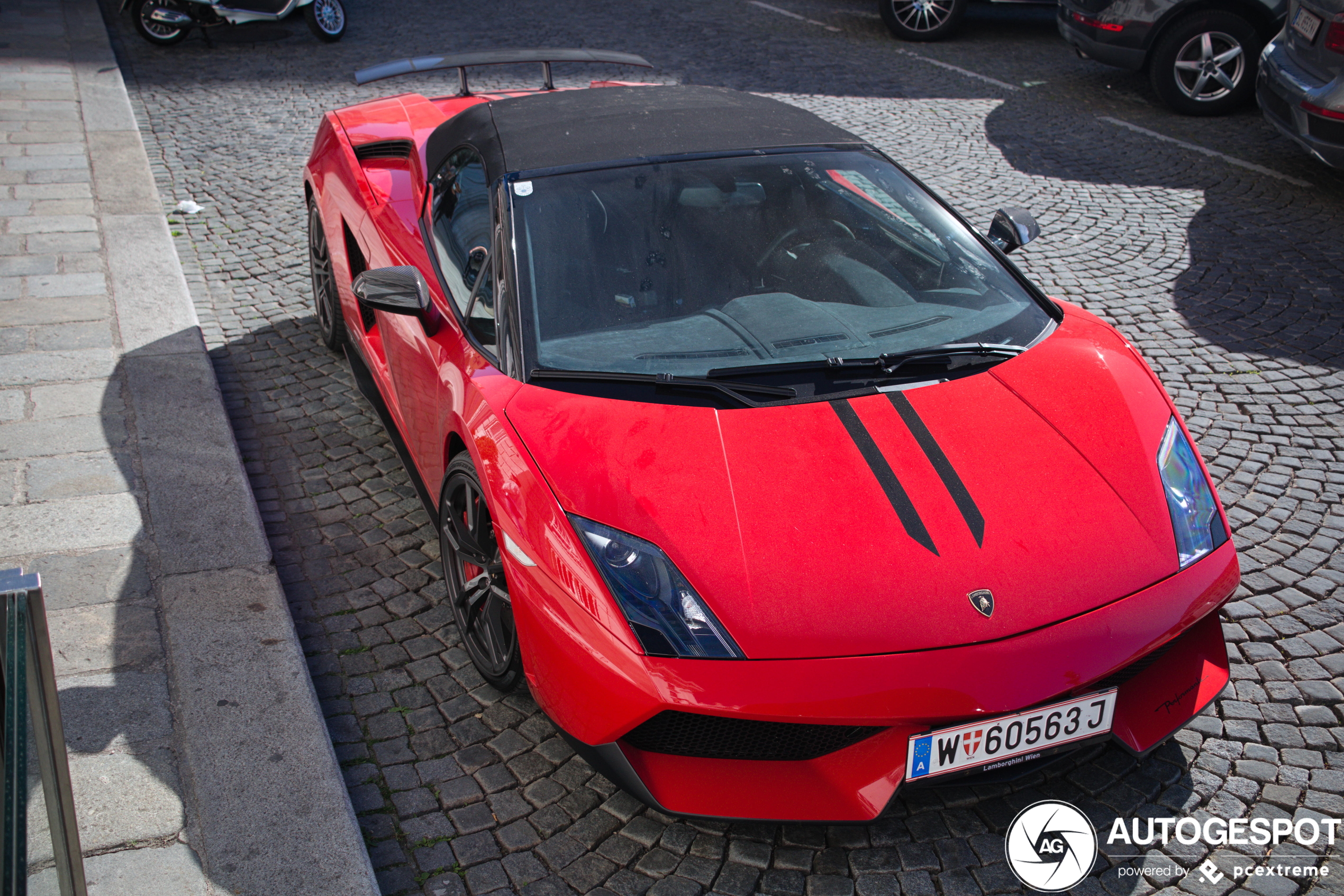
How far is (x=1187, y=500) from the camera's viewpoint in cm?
277

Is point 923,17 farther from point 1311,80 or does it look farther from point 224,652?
point 224,652

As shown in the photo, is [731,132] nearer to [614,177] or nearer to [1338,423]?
[614,177]

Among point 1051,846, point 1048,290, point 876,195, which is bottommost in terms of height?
point 1051,846

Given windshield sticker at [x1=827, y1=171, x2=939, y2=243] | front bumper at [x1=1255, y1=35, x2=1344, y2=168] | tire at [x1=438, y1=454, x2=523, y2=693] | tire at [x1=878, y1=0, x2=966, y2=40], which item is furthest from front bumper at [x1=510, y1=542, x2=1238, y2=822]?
tire at [x1=878, y1=0, x2=966, y2=40]

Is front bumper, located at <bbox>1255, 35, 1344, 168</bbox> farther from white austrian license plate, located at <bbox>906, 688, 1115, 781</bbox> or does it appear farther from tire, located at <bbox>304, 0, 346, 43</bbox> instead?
tire, located at <bbox>304, 0, 346, 43</bbox>

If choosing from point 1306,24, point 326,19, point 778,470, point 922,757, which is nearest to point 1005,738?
point 922,757

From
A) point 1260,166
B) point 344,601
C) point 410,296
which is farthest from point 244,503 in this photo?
point 1260,166

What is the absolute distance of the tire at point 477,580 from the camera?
296cm

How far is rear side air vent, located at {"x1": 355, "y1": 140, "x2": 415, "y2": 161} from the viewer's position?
178 inches

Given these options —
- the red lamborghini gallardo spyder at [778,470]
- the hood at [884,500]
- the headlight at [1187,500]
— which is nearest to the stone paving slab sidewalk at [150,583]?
the red lamborghini gallardo spyder at [778,470]

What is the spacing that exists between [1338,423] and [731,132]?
2922 millimetres

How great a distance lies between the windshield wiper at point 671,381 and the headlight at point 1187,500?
0.99 m

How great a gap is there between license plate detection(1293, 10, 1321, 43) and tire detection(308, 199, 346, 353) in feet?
19.5

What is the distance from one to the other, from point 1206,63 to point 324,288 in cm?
716
